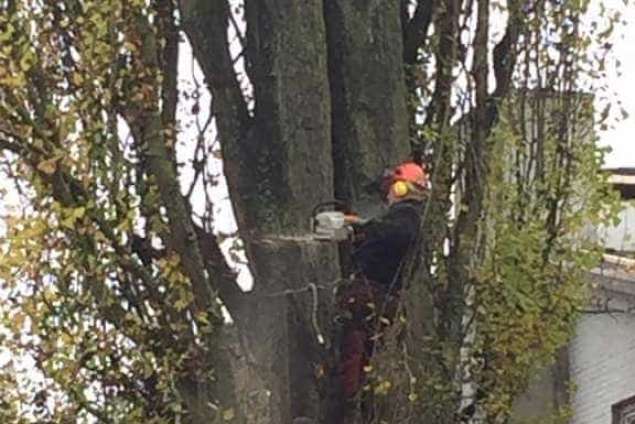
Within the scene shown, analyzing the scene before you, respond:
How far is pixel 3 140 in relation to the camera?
328 inches

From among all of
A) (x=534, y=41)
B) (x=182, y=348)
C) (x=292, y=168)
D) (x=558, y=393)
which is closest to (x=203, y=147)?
(x=292, y=168)

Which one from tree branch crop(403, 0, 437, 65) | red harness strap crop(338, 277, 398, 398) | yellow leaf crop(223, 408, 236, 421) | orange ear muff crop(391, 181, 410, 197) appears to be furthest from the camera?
tree branch crop(403, 0, 437, 65)

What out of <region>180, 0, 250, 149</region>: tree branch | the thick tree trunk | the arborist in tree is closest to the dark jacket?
the arborist in tree

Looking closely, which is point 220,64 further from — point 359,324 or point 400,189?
point 359,324

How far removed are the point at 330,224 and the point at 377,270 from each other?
0.30 meters

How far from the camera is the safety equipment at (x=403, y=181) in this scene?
8836 millimetres

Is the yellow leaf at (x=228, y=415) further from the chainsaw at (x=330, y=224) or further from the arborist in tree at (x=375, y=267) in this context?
the chainsaw at (x=330, y=224)

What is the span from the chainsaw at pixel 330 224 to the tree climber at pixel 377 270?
0.03 metres

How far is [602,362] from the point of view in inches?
468

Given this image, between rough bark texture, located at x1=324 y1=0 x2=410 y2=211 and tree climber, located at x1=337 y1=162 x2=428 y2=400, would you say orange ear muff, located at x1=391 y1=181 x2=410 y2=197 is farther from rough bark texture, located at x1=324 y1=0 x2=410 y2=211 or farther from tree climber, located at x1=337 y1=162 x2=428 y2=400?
rough bark texture, located at x1=324 y1=0 x2=410 y2=211

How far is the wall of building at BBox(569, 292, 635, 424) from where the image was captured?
11570 mm

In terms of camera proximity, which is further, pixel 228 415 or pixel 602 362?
pixel 602 362

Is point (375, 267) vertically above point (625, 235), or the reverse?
point (375, 267)

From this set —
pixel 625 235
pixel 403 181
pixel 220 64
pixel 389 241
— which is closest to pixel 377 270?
pixel 389 241
